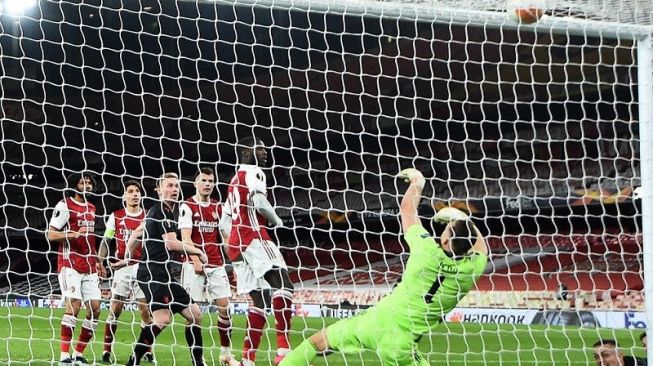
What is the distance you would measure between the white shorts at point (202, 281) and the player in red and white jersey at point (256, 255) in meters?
0.75

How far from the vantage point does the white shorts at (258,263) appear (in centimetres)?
557

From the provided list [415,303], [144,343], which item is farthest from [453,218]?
[144,343]

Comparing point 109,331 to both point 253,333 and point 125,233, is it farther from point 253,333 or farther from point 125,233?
point 253,333

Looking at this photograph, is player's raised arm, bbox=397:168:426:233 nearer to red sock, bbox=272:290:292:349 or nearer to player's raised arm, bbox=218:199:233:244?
red sock, bbox=272:290:292:349

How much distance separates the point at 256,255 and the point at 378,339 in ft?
5.22

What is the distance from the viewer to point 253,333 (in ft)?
17.8

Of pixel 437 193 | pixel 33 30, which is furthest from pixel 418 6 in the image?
pixel 33 30

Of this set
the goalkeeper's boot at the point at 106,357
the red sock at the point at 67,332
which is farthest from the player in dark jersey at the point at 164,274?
the goalkeeper's boot at the point at 106,357

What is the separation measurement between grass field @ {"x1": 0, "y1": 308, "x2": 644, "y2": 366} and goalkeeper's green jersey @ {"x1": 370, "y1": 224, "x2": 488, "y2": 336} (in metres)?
0.76

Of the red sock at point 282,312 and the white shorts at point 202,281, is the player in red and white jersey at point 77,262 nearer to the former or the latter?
the white shorts at point 202,281

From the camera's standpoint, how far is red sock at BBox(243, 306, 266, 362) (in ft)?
17.7

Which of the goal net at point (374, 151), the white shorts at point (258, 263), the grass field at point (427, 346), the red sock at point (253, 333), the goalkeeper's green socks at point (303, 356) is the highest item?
the goalkeeper's green socks at point (303, 356)

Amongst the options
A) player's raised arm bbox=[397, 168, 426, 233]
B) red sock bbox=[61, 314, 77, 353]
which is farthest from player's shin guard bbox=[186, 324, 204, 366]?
player's raised arm bbox=[397, 168, 426, 233]

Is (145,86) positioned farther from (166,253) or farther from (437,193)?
(166,253)
